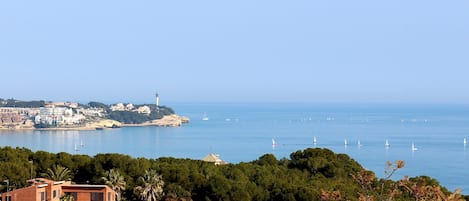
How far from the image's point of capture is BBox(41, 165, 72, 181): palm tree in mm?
22500

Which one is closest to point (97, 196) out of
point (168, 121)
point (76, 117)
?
point (76, 117)

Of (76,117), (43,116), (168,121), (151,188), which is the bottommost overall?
(151,188)

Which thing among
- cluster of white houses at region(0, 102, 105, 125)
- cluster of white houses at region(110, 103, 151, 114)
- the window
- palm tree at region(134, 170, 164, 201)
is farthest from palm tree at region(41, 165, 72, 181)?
cluster of white houses at region(110, 103, 151, 114)

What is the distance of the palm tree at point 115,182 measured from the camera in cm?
2162

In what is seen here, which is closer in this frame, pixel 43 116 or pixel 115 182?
pixel 115 182

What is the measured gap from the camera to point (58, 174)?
73.8 feet

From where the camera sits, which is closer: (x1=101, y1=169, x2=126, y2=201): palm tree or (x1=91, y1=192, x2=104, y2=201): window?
(x1=91, y1=192, x2=104, y2=201): window

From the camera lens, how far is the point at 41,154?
25.1m

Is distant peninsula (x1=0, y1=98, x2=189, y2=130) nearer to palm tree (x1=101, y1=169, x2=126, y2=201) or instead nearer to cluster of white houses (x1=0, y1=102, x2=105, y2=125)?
cluster of white houses (x1=0, y1=102, x2=105, y2=125)

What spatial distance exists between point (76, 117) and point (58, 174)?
283 ft

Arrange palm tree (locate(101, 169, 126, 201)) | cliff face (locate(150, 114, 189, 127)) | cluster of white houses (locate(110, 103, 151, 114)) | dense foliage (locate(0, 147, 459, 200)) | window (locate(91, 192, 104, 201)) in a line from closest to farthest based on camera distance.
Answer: window (locate(91, 192, 104, 201))
dense foliage (locate(0, 147, 459, 200))
palm tree (locate(101, 169, 126, 201))
cliff face (locate(150, 114, 189, 127))
cluster of white houses (locate(110, 103, 151, 114))

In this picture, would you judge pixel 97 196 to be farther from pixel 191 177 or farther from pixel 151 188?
pixel 191 177

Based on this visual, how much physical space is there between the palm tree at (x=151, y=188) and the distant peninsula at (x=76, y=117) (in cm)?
8279

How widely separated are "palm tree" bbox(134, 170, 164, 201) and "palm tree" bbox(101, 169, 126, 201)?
0.51 metres
